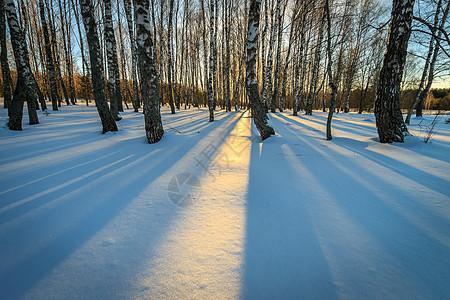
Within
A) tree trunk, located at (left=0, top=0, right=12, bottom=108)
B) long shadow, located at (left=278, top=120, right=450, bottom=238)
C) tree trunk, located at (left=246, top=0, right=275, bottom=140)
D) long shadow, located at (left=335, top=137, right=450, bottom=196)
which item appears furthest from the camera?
tree trunk, located at (left=0, top=0, right=12, bottom=108)

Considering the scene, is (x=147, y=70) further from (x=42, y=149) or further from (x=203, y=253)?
(x=203, y=253)

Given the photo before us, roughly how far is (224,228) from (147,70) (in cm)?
399

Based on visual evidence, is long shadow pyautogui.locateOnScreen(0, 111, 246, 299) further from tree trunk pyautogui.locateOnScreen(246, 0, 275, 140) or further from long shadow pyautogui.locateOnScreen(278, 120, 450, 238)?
tree trunk pyautogui.locateOnScreen(246, 0, 275, 140)

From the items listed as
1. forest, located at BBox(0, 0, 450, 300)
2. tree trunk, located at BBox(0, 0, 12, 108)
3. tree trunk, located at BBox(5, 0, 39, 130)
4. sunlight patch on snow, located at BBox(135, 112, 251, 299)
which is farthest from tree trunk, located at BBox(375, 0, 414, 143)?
tree trunk, located at BBox(0, 0, 12, 108)

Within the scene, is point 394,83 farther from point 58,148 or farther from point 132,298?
point 58,148

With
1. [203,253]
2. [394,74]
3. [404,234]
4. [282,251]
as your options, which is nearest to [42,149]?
[203,253]

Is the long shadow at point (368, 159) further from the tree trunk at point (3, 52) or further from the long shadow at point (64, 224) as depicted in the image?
the tree trunk at point (3, 52)

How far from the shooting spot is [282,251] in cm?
135

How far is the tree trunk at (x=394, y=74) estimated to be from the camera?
3848 mm

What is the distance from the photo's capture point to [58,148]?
3.57 m

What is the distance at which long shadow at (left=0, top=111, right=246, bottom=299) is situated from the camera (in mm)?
1126

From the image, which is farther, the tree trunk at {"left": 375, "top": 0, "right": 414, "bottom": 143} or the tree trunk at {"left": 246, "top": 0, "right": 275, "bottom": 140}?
the tree trunk at {"left": 246, "top": 0, "right": 275, "bottom": 140}

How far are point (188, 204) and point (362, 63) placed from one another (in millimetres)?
22414

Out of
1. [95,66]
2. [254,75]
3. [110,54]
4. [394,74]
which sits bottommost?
[394,74]
